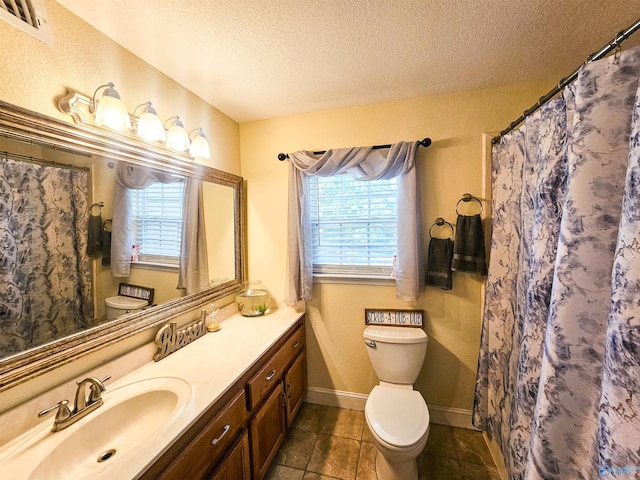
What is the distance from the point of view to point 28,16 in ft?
2.90

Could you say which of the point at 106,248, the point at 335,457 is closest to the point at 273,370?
the point at 335,457

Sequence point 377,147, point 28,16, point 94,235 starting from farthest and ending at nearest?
point 377,147 < point 94,235 < point 28,16

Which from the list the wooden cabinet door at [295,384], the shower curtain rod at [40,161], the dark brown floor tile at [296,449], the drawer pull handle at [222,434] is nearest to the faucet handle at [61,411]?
the drawer pull handle at [222,434]

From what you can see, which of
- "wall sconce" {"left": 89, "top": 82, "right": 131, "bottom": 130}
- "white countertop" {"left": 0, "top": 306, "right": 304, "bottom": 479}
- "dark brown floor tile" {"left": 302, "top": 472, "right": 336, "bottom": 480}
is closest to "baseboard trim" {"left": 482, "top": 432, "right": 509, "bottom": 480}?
"dark brown floor tile" {"left": 302, "top": 472, "right": 336, "bottom": 480}

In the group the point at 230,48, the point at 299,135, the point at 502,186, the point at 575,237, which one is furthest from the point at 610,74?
the point at 299,135

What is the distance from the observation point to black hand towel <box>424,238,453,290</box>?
1728mm

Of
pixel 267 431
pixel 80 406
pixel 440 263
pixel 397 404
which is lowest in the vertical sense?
pixel 267 431

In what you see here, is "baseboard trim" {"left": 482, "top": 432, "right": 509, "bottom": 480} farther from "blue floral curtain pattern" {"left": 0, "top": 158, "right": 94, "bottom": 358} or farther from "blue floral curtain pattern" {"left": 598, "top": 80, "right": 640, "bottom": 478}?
"blue floral curtain pattern" {"left": 0, "top": 158, "right": 94, "bottom": 358}

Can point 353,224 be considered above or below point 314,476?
above

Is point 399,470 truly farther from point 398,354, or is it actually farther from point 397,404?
point 398,354

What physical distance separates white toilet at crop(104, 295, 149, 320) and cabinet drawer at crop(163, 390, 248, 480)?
0.68 metres

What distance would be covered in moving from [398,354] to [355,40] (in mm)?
1829

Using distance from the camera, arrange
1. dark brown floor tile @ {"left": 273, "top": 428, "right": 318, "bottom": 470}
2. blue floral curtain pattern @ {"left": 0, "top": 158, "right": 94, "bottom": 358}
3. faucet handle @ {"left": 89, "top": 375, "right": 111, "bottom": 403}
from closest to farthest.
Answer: blue floral curtain pattern @ {"left": 0, "top": 158, "right": 94, "bottom": 358}
faucet handle @ {"left": 89, "top": 375, "right": 111, "bottom": 403}
dark brown floor tile @ {"left": 273, "top": 428, "right": 318, "bottom": 470}

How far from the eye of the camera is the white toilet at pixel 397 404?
126 cm
